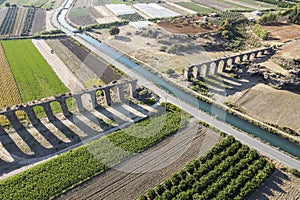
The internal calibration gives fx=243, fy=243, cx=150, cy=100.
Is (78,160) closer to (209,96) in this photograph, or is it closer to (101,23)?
(209,96)

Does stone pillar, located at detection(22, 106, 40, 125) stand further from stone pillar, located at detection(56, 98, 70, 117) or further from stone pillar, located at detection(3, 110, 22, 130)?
stone pillar, located at detection(56, 98, 70, 117)

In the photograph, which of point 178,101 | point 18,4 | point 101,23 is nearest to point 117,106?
point 178,101

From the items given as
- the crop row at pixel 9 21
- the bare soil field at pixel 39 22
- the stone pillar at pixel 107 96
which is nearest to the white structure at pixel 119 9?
the bare soil field at pixel 39 22

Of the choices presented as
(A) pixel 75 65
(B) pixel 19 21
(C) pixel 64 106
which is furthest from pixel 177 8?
(C) pixel 64 106

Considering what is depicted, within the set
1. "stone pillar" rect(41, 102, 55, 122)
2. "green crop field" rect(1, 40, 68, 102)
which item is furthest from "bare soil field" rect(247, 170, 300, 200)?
"green crop field" rect(1, 40, 68, 102)

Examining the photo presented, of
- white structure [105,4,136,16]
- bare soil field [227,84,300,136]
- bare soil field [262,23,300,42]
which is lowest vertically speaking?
bare soil field [227,84,300,136]

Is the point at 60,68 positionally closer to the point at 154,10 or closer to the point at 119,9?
the point at 119,9
